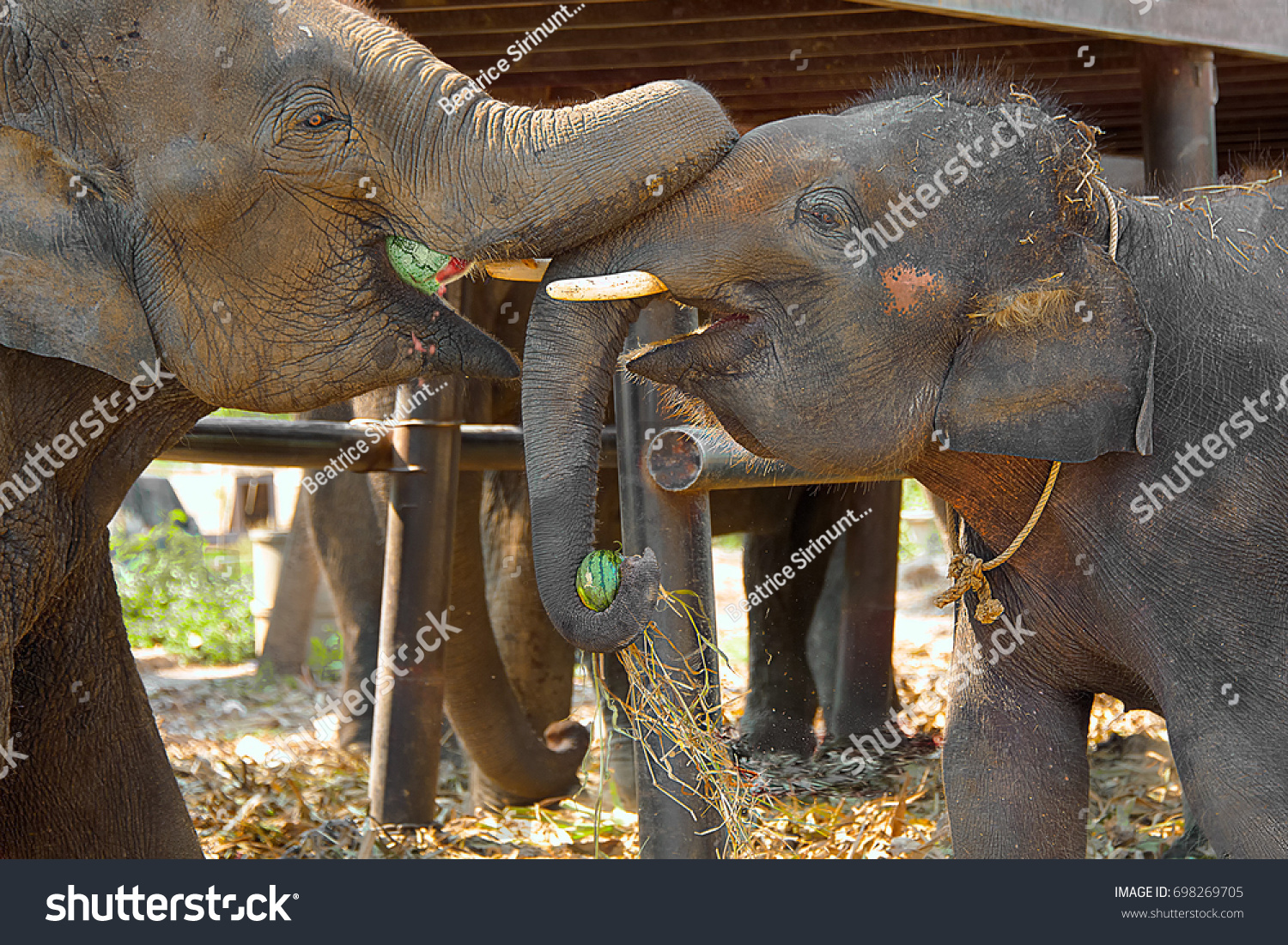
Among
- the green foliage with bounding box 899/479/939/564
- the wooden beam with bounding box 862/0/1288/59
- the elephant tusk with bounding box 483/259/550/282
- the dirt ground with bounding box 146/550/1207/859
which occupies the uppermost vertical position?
the green foliage with bounding box 899/479/939/564

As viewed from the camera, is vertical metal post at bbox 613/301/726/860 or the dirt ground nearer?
vertical metal post at bbox 613/301/726/860

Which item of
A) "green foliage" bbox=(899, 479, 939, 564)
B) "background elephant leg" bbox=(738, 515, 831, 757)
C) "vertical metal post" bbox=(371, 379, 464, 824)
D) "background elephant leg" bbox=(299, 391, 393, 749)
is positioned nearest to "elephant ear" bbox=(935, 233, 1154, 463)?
"vertical metal post" bbox=(371, 379, 464, 824)

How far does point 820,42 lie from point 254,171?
234 centimetres

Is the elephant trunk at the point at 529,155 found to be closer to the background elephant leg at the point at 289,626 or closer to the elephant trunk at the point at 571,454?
the elephant trunk at the point at 571,454

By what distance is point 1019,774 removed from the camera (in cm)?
293

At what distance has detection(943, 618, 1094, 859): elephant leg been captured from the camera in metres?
2.91

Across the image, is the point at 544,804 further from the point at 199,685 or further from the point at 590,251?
the point at 199,685

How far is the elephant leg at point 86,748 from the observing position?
280 centimetres

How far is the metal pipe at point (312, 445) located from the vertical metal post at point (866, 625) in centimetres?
120

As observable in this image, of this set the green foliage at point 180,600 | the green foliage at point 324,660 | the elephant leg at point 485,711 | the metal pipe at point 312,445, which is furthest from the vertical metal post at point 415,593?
the green foliage at point 180,600

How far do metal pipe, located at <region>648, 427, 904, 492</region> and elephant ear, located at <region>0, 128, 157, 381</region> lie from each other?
4.12 feet

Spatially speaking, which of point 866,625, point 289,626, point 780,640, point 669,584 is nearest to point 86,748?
point 669,584

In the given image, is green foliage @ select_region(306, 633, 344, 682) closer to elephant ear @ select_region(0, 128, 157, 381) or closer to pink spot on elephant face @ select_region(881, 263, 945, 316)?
elephant ear @ select_region(0, 128, 157, 381)
